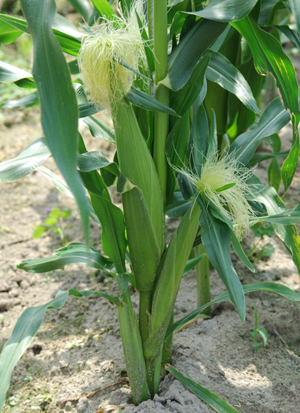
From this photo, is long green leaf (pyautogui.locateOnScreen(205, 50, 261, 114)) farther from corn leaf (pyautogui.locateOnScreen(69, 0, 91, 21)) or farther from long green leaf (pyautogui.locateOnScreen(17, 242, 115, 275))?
corn leaf (pyautogui.locateOnScreen(69, 0, 91, 21))

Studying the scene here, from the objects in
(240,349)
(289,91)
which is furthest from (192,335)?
(289,91)

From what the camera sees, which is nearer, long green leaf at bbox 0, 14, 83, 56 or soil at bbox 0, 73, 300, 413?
long green leaf at bbox 0, 14, 83, 56

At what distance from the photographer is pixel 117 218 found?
0.94 metres

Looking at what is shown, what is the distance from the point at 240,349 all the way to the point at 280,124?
72cm

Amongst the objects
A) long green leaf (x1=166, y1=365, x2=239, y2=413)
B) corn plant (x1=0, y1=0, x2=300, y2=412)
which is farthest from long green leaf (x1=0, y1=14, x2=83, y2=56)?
long green leaf (x1=166, y1=365, x2=239, y2=413)

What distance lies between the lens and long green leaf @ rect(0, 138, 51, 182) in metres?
0.82

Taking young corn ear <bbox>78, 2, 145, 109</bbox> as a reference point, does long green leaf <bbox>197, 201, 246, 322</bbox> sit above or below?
below

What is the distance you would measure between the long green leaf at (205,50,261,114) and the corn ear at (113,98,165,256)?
274 mm

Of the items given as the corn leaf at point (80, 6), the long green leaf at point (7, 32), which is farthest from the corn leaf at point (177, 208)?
the corn leaf at point (80, 6)

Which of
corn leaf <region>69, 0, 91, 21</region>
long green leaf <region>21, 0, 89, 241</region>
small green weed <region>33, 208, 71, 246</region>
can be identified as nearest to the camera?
long green leaf <region>21, 0, 89, 241</region>

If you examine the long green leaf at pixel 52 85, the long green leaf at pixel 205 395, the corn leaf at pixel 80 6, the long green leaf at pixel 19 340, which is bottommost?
the long green leaf at pixel 205 395

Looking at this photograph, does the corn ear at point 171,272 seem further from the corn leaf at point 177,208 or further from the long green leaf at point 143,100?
the long green leaf at point 143,100

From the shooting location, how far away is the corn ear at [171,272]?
3.10 feet

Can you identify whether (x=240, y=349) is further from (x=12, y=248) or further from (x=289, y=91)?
(x=12, y=248)
